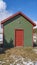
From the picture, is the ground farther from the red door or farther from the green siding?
the red door

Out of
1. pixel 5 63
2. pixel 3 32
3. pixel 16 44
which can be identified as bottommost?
pixel 5 63

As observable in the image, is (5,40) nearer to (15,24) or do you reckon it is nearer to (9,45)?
(9,45)

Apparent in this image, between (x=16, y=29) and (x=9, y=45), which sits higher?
(x=16, y=29)

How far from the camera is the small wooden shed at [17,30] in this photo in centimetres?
1958

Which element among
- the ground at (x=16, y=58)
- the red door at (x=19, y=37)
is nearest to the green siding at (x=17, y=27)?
the red door at (x=19, y=37)

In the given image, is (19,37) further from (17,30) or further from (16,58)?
(16,58)

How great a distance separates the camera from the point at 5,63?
36.1ft

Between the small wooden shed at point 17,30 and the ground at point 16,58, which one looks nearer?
the ground at point 16,58

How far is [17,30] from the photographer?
66.2ft

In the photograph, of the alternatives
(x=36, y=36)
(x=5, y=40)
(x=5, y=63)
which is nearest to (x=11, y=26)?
(x=5, y=40)

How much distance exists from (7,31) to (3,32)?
525 millimetres

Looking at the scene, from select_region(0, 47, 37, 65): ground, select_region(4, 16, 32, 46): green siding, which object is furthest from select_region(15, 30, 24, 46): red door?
select_region(0, 47, 37, 65): ground

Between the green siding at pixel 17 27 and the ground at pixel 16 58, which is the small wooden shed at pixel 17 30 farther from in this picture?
the ground at pixel 16 58

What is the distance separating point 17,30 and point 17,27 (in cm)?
39
